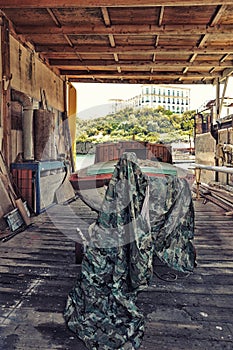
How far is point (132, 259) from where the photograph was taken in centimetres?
215

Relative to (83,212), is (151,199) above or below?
above

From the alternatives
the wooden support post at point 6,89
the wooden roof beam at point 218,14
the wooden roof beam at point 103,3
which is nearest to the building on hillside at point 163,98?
the wooden roof beam at point 218,14

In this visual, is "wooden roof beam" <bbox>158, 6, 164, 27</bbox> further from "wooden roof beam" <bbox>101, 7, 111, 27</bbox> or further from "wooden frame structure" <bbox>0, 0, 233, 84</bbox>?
"wooden roof beam" <bbox>101, 7, 111, 27</bbox>

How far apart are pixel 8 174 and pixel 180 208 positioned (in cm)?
311

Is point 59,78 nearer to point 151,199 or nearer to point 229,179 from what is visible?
point 229,179

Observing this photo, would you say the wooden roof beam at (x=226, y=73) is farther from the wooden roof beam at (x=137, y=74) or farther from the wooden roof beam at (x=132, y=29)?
the wooden roof beam at (x=132, y=29)

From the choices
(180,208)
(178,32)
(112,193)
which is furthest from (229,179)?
(112,193)

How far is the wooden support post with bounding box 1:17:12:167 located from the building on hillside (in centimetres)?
551

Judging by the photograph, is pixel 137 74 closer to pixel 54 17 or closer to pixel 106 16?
pixel 106 16

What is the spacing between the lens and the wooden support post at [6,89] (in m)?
4.88

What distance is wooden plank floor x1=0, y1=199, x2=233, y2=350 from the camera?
73.4 inches

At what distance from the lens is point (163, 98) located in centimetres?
1293

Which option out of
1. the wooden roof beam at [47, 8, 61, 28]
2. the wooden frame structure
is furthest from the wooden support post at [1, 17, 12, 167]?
the wooden roof beam at [47, 8, 61, 28]

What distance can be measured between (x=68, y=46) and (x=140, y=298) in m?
5.81
